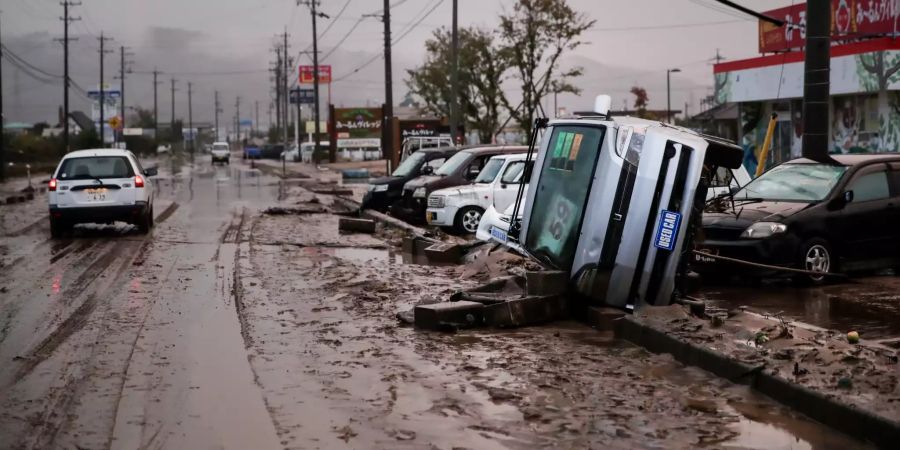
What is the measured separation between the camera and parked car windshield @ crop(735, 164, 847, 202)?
45.6 feet

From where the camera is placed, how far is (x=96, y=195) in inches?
790

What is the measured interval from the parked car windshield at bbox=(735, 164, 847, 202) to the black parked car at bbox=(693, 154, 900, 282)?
13 millimetres

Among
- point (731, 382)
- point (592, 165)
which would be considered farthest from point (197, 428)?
point (592, 165)

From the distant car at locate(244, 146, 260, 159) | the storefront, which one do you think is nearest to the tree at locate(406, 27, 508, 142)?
the storefront

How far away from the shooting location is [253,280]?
44.9 ft

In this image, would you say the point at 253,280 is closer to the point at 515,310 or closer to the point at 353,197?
the point at 515,310

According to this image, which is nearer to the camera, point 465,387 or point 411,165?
point 465,387

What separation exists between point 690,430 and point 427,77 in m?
54.5

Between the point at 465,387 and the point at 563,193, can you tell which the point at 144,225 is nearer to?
the point at 563,193

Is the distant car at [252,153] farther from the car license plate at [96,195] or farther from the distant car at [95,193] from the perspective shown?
the car license plate at [96,195]

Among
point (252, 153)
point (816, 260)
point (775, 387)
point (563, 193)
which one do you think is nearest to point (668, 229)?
point (563, 193)

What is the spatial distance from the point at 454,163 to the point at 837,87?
13371 millimetres

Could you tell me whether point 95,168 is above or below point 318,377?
above

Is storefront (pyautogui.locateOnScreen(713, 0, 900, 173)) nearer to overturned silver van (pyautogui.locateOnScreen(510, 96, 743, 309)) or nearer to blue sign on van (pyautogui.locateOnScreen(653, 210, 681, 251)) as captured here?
overturned silver van (pyautogui.locateOnScreen(510, 96, 743, 309))
